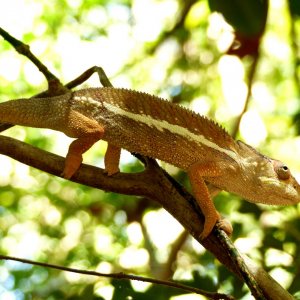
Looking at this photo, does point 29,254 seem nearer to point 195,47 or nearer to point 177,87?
point 177,87

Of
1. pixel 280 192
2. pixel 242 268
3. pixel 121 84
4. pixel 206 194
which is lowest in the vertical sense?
pixel 242 268

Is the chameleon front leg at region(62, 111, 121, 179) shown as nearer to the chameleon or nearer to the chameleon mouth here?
the chameleon

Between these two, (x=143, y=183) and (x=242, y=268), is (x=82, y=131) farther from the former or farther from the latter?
(x=242, y=268)

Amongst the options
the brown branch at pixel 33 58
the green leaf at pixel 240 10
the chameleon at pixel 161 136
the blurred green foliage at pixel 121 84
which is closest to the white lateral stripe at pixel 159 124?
the chameleon at pixel 161 136

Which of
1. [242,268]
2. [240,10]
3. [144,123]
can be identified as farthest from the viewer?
[144,123]

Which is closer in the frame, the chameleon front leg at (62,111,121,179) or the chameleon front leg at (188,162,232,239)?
the chameleon front leg at (188,162,232,239)

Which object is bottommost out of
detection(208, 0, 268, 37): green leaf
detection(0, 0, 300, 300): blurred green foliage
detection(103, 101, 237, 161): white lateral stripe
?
detection(208, 0, 268, 37): green leaf

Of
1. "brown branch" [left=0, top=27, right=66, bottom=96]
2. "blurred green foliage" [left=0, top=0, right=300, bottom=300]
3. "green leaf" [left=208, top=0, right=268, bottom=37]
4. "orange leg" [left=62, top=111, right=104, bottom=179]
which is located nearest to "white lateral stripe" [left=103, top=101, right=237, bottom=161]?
"orange leg" [left=62, top=111, right=104, bottom=179]

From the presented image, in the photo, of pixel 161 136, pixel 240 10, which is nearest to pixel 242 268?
pixel 240 10
